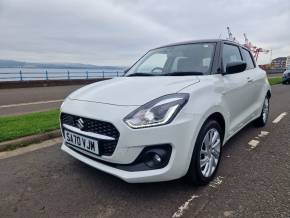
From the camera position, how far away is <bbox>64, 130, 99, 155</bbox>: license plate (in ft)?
8.57

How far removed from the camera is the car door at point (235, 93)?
341 cm

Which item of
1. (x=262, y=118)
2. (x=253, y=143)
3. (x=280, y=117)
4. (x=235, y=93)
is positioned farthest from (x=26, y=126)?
(x=280, y=117)

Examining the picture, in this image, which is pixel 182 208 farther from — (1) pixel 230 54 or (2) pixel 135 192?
(1) pixel 230 54

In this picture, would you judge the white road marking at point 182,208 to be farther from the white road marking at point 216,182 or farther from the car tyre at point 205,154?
the white road marking at point 216,182

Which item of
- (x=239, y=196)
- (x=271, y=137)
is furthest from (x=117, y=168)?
(x=271, y=137)

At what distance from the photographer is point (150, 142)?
95.3 inches

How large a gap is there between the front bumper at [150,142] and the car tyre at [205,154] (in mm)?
141

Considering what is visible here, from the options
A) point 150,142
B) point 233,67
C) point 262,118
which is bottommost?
point 262,118

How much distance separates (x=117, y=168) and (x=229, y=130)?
170 centimetres

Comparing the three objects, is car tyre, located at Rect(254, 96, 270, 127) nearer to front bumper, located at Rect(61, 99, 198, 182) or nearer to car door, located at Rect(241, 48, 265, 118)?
car door, located at Rect(241, 48, 265, 118)

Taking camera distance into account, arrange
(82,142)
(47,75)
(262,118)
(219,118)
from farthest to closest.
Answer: (47,75), (262,118), (219,118), (82,142)

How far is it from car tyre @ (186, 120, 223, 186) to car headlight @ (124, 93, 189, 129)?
0.42 metres

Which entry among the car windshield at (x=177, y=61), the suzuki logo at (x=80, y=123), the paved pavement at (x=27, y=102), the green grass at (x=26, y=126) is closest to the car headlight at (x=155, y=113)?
the suzuki logo at (x=80, y=123)

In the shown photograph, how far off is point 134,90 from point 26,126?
3.31 metres
